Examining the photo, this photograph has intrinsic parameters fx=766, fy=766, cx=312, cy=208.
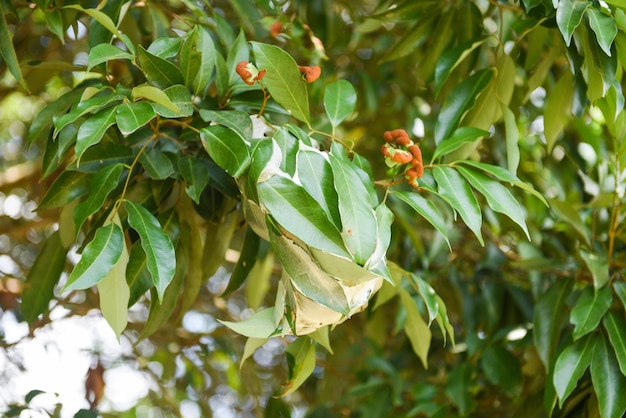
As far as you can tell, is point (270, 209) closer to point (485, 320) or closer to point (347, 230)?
point (347, 230)

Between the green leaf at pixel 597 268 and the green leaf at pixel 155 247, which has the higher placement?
the green leaf at pixel 155 247

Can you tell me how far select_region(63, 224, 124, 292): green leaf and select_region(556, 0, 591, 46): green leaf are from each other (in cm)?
66

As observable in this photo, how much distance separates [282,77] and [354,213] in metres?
0.24

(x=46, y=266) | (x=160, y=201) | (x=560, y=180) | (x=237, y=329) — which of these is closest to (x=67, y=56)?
(x=46, y=266)

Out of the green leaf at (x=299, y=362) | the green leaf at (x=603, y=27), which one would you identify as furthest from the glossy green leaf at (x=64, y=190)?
the green leaf at (x=603, y=27)

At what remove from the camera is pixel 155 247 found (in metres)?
0.93

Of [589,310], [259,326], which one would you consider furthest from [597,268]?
[259,326]

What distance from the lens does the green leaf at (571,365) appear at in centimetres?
118

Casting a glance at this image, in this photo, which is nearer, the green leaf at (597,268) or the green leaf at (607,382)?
the green leaf at (607,382)

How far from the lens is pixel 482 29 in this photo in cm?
141

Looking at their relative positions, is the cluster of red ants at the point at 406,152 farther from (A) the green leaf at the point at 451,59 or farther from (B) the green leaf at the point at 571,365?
(B) the green leaf at the point at 571,365

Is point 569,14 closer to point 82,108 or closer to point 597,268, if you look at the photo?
point 597,268

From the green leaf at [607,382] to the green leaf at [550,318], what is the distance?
12 centimetres

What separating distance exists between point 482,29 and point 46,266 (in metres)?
0.88
